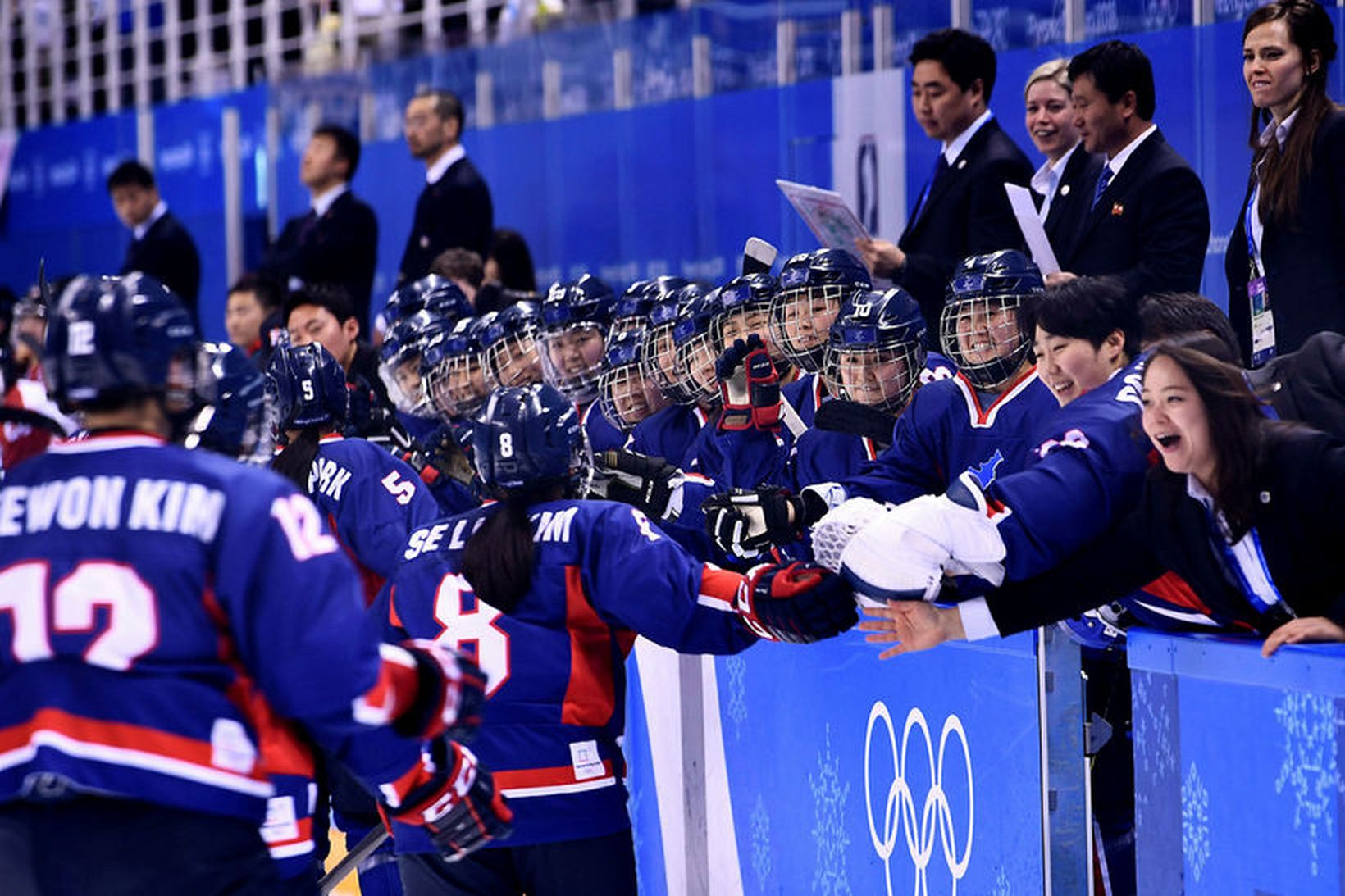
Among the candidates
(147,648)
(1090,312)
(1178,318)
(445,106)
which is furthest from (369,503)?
(445,106)

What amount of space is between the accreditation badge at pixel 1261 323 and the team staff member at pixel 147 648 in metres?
2.81

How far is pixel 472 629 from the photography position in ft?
11.8

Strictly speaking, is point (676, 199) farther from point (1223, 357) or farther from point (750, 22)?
point (1223, 357)

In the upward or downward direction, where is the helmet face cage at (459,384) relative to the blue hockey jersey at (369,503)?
upward

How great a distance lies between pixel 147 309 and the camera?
2.69 m

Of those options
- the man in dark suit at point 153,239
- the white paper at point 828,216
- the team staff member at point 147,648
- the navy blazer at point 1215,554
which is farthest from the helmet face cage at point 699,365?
the man in dark suit at point 153,239

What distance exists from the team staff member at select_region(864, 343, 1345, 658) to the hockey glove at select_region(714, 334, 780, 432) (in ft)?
5.35

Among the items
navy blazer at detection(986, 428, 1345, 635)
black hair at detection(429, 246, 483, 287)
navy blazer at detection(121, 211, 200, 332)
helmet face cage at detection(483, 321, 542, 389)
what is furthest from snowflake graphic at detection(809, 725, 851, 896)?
navy blazer at detection(121, 211, 200, 332)

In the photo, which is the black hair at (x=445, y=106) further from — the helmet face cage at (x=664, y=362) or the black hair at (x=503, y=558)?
the black hair at (x=503, y=558)

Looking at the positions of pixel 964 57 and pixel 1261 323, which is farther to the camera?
pixel 964 57

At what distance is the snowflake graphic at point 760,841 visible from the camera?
165 inches

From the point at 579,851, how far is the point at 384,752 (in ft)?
3.10

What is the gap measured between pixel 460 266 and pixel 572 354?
1.72 meters

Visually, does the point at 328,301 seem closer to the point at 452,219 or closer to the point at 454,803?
the point at 452,219
